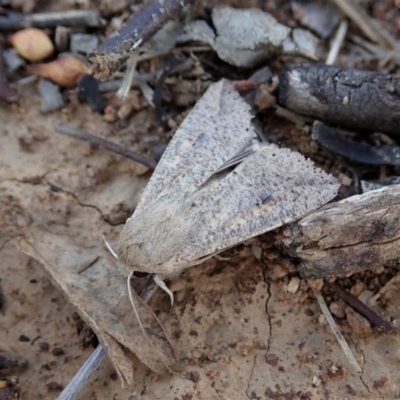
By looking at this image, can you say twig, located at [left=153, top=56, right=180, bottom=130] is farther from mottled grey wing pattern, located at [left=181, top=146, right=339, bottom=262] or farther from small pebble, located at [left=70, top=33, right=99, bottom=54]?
mottled grey wing pattern, located at [left=181, top=146, right=339, bottom=262]

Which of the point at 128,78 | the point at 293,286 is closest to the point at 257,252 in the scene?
the point at 293,286

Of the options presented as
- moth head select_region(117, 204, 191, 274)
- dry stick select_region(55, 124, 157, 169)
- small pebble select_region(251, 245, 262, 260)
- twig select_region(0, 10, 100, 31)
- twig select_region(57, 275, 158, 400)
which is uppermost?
twig select_region(0, 10, 100, 31)

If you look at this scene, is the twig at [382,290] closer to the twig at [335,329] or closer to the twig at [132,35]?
the twig at [335,329]

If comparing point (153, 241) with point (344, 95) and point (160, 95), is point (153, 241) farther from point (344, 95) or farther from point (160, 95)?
point (344, 95)

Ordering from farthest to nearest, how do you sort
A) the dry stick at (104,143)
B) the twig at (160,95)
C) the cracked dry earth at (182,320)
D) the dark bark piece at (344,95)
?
the twig at (160,95) < the dry stick at (104,143) < the dark bark piece at (344,95) < the cracked dry earth at (182,320)

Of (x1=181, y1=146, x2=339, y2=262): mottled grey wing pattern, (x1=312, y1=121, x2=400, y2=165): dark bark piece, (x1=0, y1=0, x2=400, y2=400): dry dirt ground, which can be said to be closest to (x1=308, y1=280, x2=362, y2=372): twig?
(x1=0, y1=0, x2=400, y2=400): dry dirt ground

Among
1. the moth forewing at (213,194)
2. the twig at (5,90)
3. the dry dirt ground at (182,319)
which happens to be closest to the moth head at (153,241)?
the moth forewing at (213,194)
